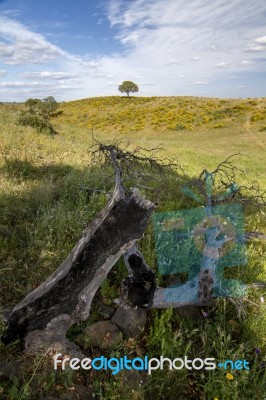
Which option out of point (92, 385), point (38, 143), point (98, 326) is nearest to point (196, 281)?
point (98, 326)

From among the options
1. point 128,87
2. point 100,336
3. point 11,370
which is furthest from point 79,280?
point 128,87

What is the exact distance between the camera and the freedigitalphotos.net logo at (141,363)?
315cm

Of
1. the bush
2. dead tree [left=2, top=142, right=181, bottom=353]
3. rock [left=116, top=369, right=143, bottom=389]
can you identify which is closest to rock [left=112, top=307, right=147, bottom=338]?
rock [left=116, top=369, right=143, bottom=389]

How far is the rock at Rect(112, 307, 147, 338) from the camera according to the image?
3.55 metres

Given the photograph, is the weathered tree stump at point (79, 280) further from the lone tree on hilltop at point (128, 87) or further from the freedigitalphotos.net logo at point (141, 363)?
the lone tree on hilltop at point (128, 87)

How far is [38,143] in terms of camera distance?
10.6 metres

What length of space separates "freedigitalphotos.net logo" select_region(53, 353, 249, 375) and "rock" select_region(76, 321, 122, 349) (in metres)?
0.15

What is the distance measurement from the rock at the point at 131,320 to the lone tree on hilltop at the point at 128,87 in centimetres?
7167

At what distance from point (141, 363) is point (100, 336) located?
48 centimetres

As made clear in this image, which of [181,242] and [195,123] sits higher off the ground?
[195,123]

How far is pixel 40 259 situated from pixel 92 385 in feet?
5.49

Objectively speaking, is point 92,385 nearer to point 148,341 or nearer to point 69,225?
point 148,341

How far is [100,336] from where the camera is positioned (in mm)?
3426
